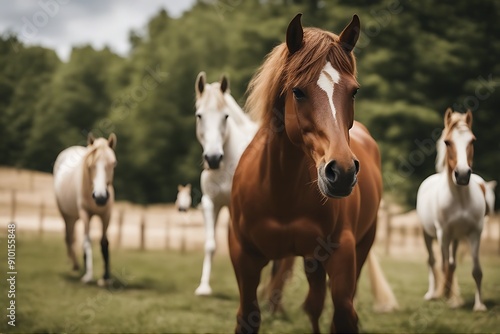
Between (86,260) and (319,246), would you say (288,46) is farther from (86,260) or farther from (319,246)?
(86,260)

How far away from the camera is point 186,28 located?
14141 mm

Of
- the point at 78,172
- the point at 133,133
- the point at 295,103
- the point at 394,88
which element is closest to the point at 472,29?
the point at 394,88

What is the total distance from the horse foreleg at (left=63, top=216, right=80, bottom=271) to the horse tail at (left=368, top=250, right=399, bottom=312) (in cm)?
360

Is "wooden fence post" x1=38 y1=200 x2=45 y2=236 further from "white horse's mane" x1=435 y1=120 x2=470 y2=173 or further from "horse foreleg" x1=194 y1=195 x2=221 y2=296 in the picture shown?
"white horse's mane" x1=435 y1=120 x2=470 y2=173

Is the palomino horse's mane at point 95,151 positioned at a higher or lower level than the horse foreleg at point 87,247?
higher

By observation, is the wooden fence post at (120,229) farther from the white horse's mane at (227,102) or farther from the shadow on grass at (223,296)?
the white horse's mane at (227,102)

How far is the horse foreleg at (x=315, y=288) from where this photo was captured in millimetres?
4693

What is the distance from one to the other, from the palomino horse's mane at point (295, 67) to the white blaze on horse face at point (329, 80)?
29mm

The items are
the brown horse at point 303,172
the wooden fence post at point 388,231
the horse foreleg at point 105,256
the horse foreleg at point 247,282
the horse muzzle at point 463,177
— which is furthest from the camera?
the wooden fence post at point 388,231

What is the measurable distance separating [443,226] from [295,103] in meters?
3.38

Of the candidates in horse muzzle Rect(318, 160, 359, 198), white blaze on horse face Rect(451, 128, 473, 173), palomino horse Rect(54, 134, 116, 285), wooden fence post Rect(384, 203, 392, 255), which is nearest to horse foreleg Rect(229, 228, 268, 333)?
horse muzzle Rect(318, 160, 359, 198)

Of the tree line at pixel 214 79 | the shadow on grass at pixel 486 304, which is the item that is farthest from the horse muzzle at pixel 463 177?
the tree line at pixel 214 79

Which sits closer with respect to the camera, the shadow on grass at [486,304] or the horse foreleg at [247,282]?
the horse foreleg at [247,282]

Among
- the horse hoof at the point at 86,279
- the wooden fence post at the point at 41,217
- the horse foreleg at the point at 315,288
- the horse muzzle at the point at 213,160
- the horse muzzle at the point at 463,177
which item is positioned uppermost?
the horse muzzle at the point at 213,160
